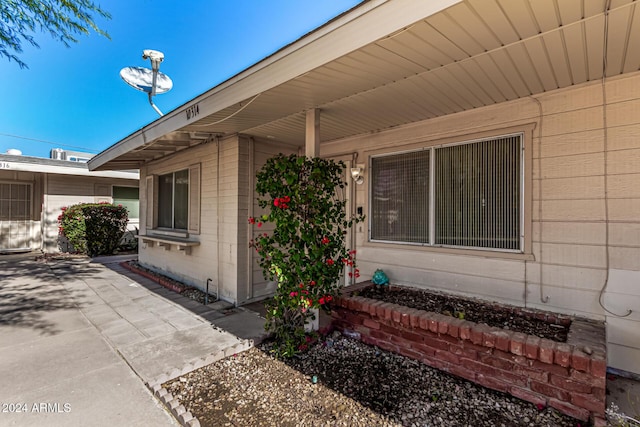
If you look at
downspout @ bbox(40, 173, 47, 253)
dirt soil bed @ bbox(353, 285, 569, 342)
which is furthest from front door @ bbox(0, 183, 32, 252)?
dirt soil bed @ bbox(353, 285, 569, 342)

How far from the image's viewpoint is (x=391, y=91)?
2.71m

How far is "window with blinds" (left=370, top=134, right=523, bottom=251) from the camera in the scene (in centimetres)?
303

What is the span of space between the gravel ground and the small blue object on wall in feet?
3.57

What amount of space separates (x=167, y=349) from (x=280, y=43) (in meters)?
2.97

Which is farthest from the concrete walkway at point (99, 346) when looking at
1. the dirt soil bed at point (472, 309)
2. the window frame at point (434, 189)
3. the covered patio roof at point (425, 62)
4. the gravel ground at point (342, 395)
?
the covered patio roof at point (425, 62)

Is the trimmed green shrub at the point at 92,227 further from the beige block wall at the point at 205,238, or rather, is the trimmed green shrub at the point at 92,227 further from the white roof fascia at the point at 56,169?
the beige block wall at the point at 205,238

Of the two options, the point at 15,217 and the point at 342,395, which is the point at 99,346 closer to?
the point at 342,395

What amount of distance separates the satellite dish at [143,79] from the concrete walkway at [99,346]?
3887mm

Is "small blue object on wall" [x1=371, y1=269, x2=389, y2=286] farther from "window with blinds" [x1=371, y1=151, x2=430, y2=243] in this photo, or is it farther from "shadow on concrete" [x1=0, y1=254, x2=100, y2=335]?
"shadow on concrete" [x1=0, y1=254, x2=100, y2=335]

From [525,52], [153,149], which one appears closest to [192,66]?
[153,149]

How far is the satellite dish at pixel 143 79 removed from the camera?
5687 mm

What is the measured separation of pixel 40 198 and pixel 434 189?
12.1m

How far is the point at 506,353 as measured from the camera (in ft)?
7.13

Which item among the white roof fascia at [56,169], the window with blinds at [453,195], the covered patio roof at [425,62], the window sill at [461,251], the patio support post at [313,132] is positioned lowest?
the window sill at [461,251]
